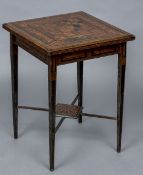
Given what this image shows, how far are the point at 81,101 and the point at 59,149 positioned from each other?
1.71 ft

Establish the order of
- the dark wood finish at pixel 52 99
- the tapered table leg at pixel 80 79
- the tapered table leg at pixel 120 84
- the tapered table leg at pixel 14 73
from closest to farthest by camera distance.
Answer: the dark wood finish at pixel 52 99 < the tapered table leg at pixel 120 84 < the tapered table leg at pixel 14 73 < the tapered table leg at pixel 80 79

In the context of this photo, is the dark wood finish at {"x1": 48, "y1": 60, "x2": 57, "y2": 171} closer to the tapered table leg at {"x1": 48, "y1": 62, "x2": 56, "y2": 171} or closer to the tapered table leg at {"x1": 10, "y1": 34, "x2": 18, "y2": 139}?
the tapered table leg at {"x1": 48, "y1": 62, "x2": 56, "y2": 171}

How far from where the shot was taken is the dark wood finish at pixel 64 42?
12.7 ft

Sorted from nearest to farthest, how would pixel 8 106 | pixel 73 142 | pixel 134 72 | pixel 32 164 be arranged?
pixel 32 164, pixel 73 142, pixel 8 106, pixel 134 72

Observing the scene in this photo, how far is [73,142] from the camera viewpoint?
4551 mm

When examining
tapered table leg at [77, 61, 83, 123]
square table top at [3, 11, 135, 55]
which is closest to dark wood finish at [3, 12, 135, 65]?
square table top at [3, 11, 135, 55]

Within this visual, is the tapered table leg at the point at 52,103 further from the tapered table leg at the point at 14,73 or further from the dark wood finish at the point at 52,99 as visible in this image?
the tapered table leg at the point at 14,73

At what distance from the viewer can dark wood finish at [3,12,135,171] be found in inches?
152

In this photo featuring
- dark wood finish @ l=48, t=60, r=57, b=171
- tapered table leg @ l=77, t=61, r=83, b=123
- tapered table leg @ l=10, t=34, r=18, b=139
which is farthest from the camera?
tapered table leg @ l=77, t=61, r=83, b=123

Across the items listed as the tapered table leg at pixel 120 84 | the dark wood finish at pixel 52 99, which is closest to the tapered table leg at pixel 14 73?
the dark wood finish at pixel 52 99

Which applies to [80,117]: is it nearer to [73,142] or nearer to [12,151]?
[73,142]

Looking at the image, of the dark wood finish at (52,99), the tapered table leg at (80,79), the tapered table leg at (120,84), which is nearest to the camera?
the dark wood finish at (52,99)

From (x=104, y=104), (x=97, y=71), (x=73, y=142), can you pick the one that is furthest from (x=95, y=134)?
(x=97, y=71)

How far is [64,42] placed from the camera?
12.8 feet
